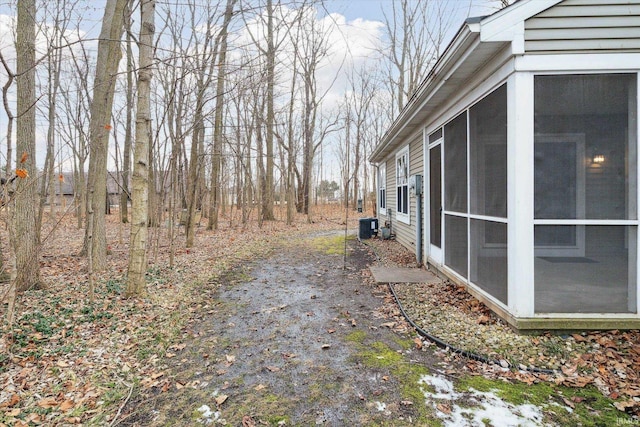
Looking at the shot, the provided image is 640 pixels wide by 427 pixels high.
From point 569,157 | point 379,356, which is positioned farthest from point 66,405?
point 569,157

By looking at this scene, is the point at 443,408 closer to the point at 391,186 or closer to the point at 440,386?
the point at 440,386

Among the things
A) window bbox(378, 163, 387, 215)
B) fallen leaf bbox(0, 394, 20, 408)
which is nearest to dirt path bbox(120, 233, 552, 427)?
fallen leaf bbox(0, 394, 20, 408)

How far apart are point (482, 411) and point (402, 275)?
3812mm

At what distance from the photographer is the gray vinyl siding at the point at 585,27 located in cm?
329

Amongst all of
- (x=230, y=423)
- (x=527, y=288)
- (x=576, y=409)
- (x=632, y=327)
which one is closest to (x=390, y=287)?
(x=527, y=288)

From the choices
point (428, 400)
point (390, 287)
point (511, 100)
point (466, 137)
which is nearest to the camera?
point (428, 400)

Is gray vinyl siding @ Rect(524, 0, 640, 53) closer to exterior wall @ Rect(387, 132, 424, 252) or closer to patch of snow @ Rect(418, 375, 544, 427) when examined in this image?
patch of snow @ Rect(418, 375, 544, 427)

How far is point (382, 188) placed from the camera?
1302 cm

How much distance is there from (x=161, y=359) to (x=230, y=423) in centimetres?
128

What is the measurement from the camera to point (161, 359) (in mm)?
3248

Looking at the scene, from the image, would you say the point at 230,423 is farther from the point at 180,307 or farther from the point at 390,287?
the point at 390,287

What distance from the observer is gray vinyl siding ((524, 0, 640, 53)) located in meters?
3.29

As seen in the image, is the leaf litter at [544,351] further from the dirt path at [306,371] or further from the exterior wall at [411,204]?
the exterior wall at [411,204]

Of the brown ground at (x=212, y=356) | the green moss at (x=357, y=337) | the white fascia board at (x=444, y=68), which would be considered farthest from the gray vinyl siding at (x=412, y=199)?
the green moss at (x=357, y=337)
